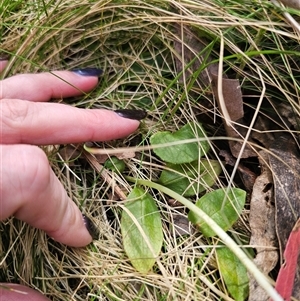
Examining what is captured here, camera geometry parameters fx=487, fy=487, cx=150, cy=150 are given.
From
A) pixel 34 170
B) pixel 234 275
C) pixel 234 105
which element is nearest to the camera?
pixel 34 170

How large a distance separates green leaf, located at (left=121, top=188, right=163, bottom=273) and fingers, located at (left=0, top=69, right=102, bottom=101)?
312 millimetres

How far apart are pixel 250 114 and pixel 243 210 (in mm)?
244

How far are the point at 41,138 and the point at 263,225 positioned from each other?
1.72ft

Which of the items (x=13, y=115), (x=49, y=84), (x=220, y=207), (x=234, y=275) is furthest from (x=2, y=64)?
(x=234, y=275)

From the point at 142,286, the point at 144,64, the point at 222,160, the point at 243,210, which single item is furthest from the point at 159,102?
the point at 142,286

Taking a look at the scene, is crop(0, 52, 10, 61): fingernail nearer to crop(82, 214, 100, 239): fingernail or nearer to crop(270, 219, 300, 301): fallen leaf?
crop(82, 214, 100, 239): fingernail

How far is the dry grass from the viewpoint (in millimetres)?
1077

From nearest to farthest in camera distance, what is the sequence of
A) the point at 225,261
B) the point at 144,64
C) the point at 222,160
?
the point at 225,261
the point at 222,160
the point at 144,64

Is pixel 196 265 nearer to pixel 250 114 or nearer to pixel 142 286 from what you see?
pixel 142 286

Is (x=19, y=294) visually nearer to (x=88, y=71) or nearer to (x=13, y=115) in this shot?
(x=13, y=115)

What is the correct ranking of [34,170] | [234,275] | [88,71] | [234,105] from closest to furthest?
[34,170], [234,275], [234,105], [88,71]

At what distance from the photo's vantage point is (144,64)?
4.17 feet

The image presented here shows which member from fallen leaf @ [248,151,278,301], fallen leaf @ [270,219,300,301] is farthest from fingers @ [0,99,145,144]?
fallen leaf @ [270,219,300,301]

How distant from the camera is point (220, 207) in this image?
1.08 metres
